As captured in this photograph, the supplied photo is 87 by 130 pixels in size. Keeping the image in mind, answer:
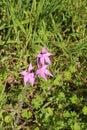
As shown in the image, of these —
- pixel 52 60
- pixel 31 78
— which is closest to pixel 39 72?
pixel 31 78

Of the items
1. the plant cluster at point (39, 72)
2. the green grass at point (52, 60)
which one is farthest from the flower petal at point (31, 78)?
the green grass at point (52, 60)

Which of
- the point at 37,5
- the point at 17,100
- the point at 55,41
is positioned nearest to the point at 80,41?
the point at 55,41

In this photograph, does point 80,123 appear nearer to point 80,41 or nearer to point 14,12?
point 80,41

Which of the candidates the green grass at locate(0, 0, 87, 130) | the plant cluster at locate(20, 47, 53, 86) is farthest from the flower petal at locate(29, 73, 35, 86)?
the green grass at locate(0, 0, 87, 130)

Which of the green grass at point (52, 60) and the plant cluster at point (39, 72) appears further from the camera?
the green grass at point (52, 60)

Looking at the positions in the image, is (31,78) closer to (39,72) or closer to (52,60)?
(39,72)

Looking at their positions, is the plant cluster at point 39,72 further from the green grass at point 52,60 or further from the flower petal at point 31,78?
the green grass at point 52,60

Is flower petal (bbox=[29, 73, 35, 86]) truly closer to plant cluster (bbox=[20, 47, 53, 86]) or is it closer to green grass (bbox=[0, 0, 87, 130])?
plant cluster (bbox=[20, 47, 53, 86])

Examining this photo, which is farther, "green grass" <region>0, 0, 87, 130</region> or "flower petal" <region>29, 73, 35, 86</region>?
"green grass" <region>0, 0, 87, 130</region>
